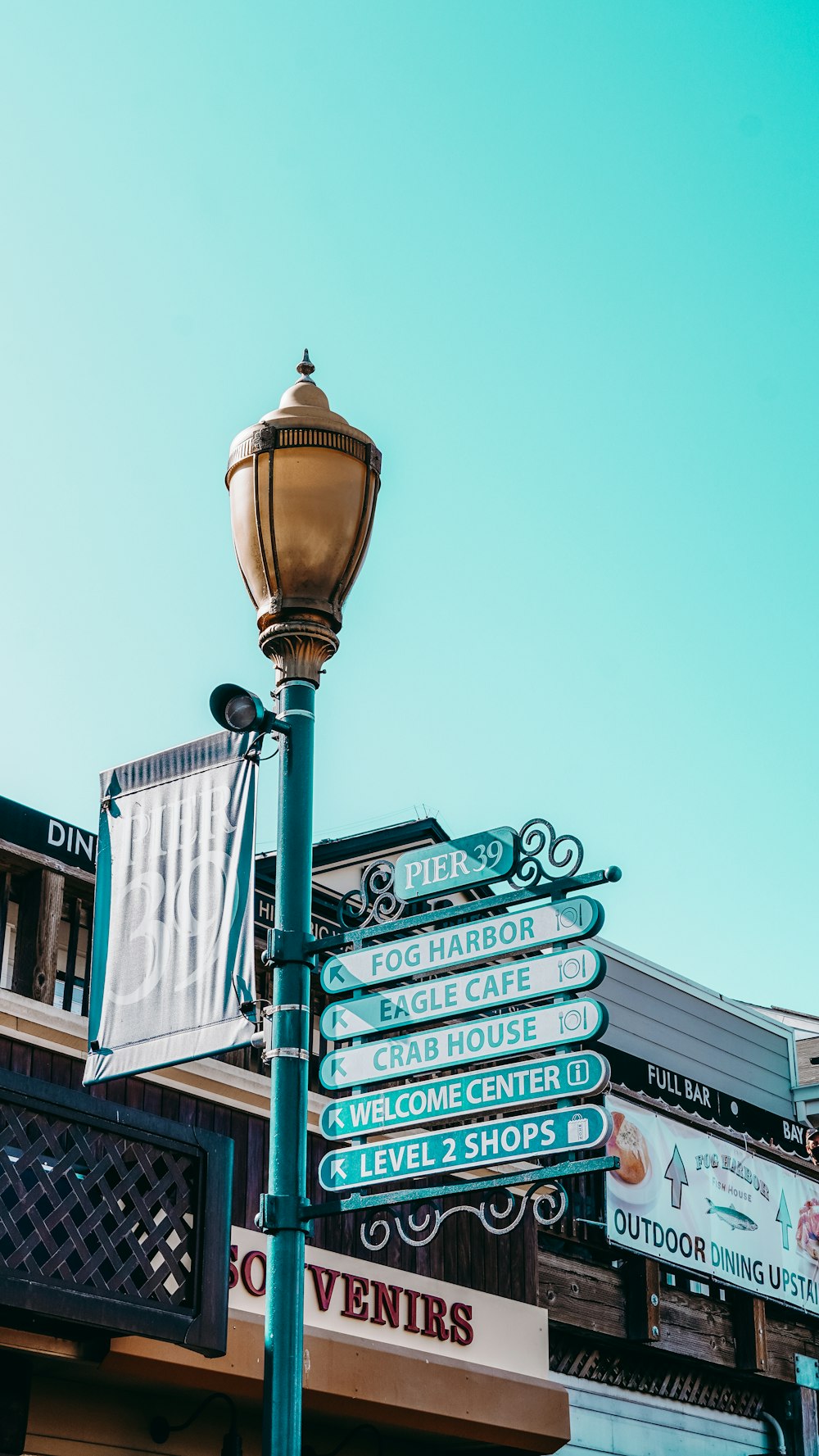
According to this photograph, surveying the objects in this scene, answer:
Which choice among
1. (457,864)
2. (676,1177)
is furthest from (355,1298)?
(457,864)

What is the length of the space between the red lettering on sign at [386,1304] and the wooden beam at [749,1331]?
4.65m

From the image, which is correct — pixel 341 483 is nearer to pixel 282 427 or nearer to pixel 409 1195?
pixel 282 427

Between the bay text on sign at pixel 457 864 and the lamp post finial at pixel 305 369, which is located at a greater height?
the lamp post finial at pixel 305 369

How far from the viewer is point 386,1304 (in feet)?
32.9

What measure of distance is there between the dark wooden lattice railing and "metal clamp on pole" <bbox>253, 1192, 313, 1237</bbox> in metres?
1.77

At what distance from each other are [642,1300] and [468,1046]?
7.40 metres

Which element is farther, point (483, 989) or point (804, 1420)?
point (804, 1420)

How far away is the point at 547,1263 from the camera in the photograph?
11766 mm

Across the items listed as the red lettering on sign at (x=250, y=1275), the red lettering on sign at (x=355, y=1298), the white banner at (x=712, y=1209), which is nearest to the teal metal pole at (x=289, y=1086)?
the red lettering on sign at (x=250, y=1275)

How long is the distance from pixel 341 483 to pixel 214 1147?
3.29m

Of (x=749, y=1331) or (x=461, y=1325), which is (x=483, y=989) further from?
(x=749, y=1331)

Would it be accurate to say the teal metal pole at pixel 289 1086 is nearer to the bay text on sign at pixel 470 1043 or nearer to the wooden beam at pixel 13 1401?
the bay text on sign at pixel 470 1043

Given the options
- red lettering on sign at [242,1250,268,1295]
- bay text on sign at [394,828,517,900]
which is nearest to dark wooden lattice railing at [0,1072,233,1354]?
red lettering on sign at [242,1250,268,1295]

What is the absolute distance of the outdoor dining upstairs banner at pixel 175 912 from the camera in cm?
582
